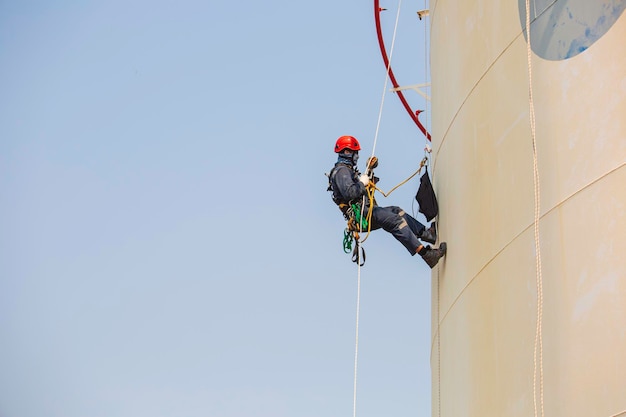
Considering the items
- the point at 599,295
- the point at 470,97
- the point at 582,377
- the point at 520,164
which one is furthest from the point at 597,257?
the point at 470,97

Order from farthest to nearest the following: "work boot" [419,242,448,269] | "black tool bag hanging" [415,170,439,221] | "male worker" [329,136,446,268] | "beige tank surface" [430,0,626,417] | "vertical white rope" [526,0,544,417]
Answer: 1. "male worker" [329,136,446,268]
2. "black tool bag hanging" [415,170,439,221]
3. "work boot" [419,242,448,269]
4. "vertical white rope" [526,0,544,417]
5. "beige tank surface" [430,0,626,417]

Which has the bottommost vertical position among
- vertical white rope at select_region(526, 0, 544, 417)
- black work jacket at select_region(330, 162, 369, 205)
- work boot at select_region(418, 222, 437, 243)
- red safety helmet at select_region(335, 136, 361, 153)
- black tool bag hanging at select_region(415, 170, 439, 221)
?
vertical white rope at select_region(526, 0, 544, 417)

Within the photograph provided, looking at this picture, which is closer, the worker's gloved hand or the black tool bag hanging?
the black tool bag hanging

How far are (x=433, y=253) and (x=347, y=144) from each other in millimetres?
2056

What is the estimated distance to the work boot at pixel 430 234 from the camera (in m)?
10.2

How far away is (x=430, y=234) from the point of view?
1027 centimetres

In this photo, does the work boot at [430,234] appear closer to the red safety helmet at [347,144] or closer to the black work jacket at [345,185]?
the black work jacket at [345,185]

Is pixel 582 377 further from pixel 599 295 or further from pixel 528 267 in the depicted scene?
pixel 528 267

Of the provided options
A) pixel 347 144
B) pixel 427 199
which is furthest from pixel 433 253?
pixel 347 144

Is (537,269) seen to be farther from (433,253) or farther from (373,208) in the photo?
(373,208)

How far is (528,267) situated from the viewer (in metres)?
7.60

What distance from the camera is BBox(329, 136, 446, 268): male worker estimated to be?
10203 mm

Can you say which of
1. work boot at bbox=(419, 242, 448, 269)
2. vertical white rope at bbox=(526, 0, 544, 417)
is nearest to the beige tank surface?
vertical white rope at bbox=(526, 0, 544, 417)

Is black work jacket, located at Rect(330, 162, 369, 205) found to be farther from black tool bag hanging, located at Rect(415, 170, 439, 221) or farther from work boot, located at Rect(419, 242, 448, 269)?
work boot, located at Rect(419, 242, 448, 269)
